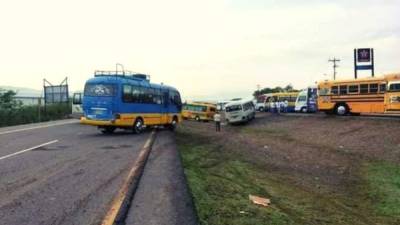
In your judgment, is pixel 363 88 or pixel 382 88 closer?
pixel 382 88

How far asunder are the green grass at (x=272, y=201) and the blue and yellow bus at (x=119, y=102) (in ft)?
34.3

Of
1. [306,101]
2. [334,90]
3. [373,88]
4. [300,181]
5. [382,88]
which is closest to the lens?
[300,181]

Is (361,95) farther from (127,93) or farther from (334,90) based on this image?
(127,93)

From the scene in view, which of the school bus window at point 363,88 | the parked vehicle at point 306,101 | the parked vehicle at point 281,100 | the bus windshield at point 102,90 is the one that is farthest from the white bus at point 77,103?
the parked vehicle at point 281,100

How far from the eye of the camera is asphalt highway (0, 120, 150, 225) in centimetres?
818

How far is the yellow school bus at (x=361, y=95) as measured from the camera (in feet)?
129

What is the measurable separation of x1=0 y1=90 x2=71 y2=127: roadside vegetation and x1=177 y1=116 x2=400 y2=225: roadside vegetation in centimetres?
2077

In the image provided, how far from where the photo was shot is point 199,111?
221 feet

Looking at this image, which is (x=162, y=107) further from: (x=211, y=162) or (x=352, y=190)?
(x=352, y=190)

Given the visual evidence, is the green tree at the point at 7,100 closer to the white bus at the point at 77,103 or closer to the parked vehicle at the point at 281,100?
the white bus at the point at 77,103

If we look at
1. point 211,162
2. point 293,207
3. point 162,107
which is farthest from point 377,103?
point 293,207

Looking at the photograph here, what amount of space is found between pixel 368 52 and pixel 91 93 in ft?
113

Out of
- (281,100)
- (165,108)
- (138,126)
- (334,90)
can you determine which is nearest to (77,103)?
(165,108)

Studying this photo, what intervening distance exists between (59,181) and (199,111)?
56.2 m
